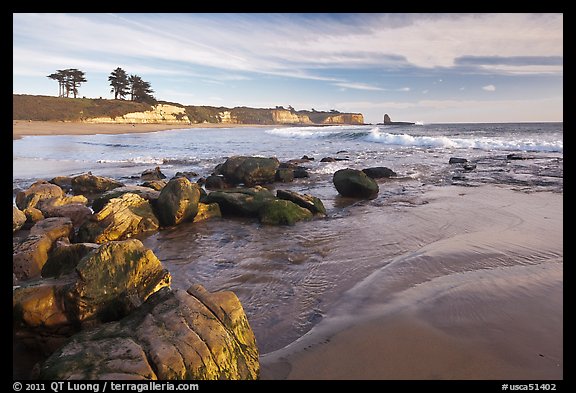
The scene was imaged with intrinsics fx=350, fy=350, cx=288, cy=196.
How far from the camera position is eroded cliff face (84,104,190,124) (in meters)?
61.6

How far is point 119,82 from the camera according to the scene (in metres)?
75.7

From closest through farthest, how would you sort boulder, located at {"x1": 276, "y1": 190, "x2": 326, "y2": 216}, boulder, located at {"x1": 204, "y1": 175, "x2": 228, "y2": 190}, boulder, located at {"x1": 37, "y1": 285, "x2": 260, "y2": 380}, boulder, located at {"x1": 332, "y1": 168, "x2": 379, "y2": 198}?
boulder, located at {"x1": 37, "y1": 285, "x2": 260, "y2": 380} < boulder, located at {"x1": 276, "y1": 190, "x2": 326, "y2": 216} < boulder, located at {"x1": 332, "y1": 168, "x2": 379, "y2": 198} < boulder, located at {"x1": 204, "y1": 175, "x2": 228, "y2": 190}

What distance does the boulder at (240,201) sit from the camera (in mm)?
Result: 8609

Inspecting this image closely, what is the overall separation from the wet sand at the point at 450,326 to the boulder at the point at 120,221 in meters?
4.75

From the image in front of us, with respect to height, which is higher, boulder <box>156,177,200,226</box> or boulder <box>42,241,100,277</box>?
boulder <box>156,177,200,226</box>

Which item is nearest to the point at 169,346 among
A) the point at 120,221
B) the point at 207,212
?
the point at 120,221

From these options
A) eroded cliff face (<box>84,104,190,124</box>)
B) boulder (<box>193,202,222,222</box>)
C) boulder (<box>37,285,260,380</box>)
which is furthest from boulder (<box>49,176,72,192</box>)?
eroded cliff face (<box>84,104,190,124</box>)

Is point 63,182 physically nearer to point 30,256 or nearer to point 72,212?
point 72,212

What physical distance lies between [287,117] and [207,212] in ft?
445

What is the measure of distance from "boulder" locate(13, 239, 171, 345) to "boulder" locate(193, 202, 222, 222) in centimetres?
456

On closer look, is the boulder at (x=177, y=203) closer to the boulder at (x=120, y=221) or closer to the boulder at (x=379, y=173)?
the boulder at (x=120, y=221)

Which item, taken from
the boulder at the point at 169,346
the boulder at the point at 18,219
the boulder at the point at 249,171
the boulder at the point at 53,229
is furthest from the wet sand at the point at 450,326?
the boulder at the point at 249,171

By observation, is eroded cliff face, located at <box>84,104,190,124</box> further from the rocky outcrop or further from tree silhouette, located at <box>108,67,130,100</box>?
the rocky outcrop
